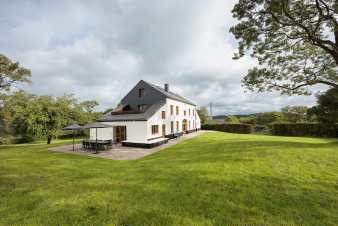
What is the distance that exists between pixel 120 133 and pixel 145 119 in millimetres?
3953

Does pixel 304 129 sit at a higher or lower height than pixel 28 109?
lower

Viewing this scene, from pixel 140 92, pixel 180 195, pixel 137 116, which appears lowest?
pixel 180 195

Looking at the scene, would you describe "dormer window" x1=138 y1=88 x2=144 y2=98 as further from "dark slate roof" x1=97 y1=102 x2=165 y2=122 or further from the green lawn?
the green lawn

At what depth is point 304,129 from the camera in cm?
2730

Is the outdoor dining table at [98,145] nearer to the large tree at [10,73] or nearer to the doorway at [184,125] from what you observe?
the large tree at [10,73]

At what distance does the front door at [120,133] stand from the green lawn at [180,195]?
10.7 metres

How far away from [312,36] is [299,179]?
22.8ft

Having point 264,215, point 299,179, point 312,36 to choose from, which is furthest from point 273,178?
point 312,36

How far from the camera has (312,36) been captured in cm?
805

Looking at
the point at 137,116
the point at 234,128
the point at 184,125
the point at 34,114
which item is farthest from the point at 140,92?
the point at 234,128

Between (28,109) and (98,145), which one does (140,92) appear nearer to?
(98,145)

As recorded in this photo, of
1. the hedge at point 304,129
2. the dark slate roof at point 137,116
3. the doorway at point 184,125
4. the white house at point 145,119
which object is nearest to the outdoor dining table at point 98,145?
the white house at point 145,119

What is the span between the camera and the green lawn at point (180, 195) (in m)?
3.93

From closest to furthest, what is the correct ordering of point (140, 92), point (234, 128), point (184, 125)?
point (140, 92) < point (184, 125) < point (234, 128)
